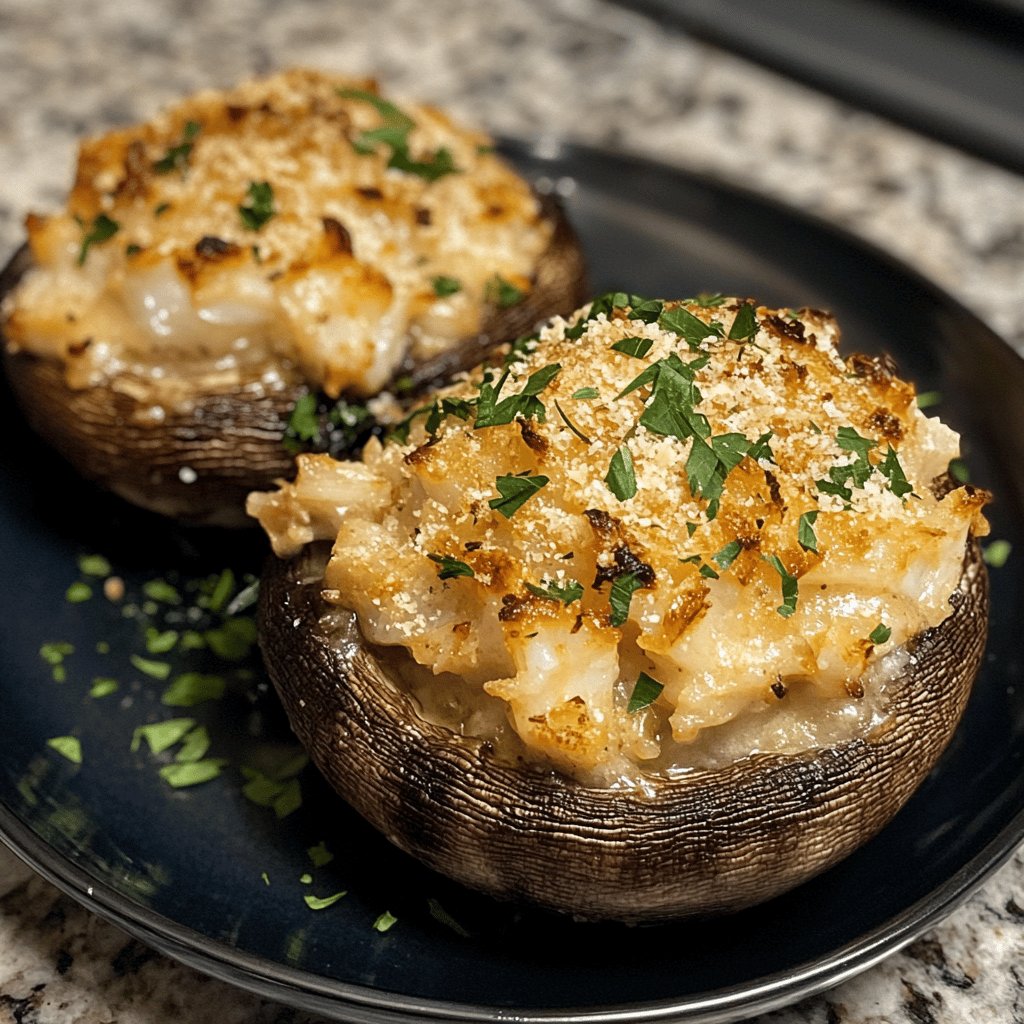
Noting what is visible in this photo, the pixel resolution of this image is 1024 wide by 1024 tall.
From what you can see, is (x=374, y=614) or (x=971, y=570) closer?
(x=374, y=614)

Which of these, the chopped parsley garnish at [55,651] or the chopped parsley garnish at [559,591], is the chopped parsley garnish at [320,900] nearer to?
the chopped parsley garnish at [559,591]

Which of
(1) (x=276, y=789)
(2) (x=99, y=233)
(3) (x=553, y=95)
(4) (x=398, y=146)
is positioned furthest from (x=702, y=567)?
(3) (x=553, y=95)

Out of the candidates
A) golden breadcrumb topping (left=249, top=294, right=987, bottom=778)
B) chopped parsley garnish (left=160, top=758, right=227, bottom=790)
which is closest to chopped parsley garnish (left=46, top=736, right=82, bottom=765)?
chopped parsley garnish (left=160, top=758, right=227, bottom=790)

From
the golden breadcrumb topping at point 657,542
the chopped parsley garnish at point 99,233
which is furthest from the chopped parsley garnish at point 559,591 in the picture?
the chopped parsley garnish at point 99,233

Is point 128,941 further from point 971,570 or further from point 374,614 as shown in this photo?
point 971,570

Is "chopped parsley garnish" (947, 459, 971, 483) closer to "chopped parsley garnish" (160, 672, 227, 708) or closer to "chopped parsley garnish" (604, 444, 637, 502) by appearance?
"chopped parsley garnish" (604, 444, 637, 502)

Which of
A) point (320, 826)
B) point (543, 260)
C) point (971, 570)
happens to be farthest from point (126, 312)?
point (971, 570)

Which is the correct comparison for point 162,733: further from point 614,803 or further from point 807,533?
point 807,533
